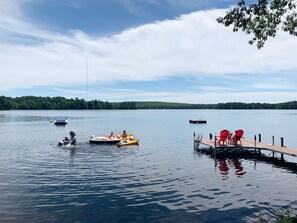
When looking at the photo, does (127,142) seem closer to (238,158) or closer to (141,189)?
(238,158)

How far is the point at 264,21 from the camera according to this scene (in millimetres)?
14156

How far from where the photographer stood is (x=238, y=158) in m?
36.7

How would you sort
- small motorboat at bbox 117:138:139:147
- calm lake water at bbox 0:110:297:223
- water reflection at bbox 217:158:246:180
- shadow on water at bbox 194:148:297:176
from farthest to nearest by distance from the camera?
small motorboat at bbox 117:138:139:147, shadow on water at bbox 194:148:297:176, water reflection at bbox 217:158:246:180, calm lake water at bbox 0:110:297:223

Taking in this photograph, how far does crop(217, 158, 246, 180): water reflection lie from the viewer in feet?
89.6

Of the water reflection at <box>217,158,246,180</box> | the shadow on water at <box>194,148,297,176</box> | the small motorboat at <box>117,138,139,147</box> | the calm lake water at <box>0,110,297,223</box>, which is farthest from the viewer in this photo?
the small motorboat at <box>117,138,139,147</box>

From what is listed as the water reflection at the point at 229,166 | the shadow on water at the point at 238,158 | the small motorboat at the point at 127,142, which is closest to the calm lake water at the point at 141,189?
the water reflection at the point at 229,166

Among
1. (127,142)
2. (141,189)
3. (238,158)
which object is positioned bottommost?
(238,158)

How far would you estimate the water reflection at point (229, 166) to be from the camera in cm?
2730

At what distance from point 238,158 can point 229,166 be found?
6144 millimetres

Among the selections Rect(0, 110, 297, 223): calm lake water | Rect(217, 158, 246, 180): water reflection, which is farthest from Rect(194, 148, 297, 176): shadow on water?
Rect(0, 110, 297, 223): calm lake water

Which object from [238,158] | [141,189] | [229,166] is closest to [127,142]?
[238,158]

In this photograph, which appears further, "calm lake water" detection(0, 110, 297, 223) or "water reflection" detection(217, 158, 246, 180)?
"water reflection" detection(217, 158, 246, 180)

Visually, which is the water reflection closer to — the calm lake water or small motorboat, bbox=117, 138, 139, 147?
the calm lake water

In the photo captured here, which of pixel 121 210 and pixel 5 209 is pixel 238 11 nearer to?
pixel 121 210
